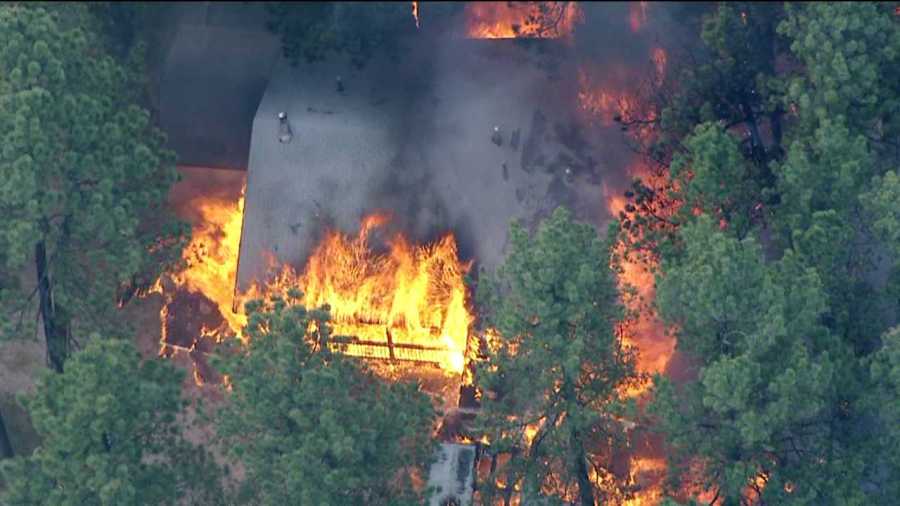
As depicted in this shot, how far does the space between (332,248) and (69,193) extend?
7794 mm

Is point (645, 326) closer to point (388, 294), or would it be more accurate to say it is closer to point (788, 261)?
point (388, 294)

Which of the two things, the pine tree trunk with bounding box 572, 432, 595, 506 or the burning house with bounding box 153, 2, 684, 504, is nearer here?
Result: the pine tree trunk with bounding box 572, 432, 595, 506

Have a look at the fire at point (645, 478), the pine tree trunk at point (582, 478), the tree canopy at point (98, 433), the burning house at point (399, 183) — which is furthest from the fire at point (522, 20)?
the tree canopy at point (98, 433)

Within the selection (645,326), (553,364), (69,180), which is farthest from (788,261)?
(69,180)

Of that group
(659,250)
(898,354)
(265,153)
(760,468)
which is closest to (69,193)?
(265,153)

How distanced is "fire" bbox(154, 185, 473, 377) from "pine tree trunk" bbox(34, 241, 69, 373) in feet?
12.5

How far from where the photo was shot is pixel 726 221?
106 ft

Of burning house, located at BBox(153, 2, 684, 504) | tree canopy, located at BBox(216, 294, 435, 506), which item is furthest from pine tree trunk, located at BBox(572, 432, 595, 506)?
burning house, located at BBox(153, 2, 684, 504)

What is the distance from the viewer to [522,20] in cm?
4031

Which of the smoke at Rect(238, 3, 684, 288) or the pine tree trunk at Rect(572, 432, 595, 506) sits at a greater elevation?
the smoke at Rect(238, 3, 684, 288)

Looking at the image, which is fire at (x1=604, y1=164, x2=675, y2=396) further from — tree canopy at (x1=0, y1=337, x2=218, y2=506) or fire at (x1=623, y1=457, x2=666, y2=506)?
tree canopy at (x1=0, y1=337, x2=218, y2=506)

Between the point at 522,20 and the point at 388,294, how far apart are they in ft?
34.9

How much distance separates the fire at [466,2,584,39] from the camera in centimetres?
3938

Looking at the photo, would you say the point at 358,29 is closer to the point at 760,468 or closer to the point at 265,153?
the point at 265,153
